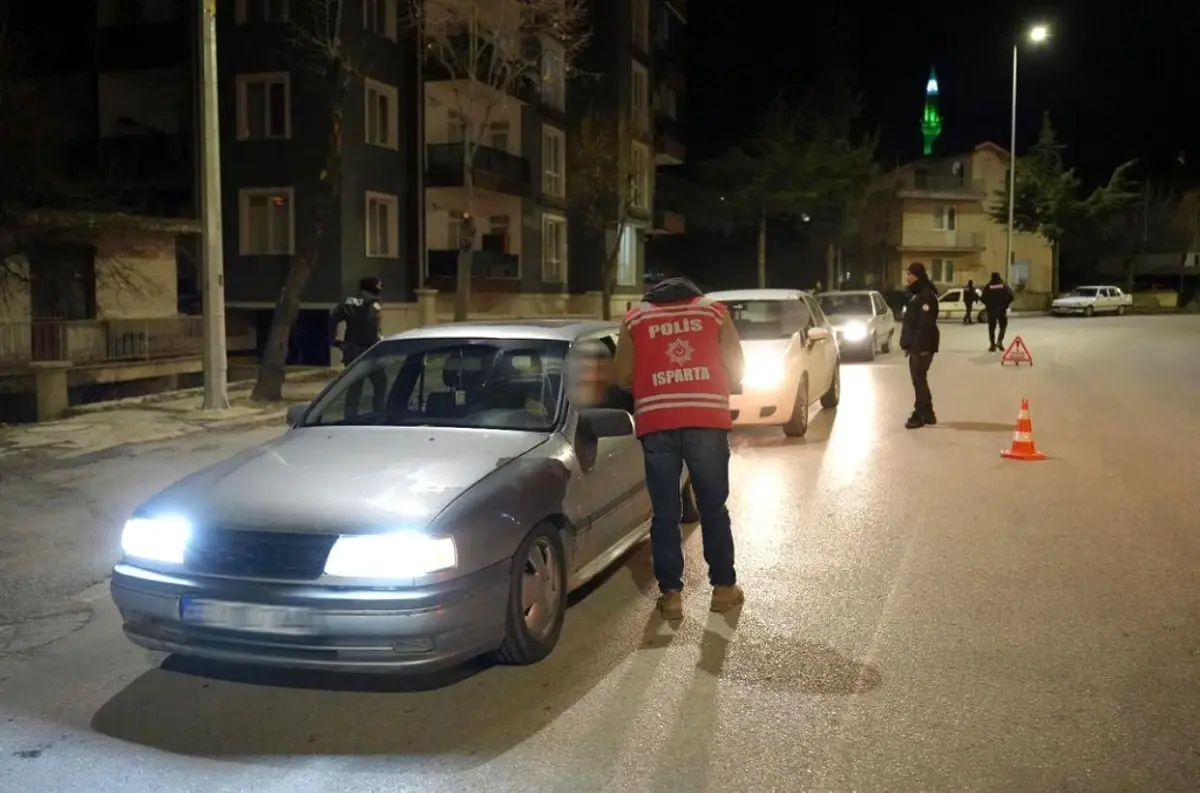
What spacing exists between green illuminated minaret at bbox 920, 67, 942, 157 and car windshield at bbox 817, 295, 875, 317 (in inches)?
2052

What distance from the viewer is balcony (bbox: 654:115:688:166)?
158ft

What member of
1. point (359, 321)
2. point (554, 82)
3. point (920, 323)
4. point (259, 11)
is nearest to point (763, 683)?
point (920, 323)

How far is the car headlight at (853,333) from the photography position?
80.9 feet

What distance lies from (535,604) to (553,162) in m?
35.8

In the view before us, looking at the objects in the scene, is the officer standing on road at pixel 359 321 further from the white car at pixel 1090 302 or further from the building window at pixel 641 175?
the white car at pixel 1090 302

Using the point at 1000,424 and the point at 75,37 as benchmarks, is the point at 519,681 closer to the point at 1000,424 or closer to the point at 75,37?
the point at 1000,424

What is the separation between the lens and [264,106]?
27.5 m

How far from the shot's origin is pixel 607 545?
6508 mm

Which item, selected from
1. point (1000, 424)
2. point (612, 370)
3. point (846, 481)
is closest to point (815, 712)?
point (612, 370)

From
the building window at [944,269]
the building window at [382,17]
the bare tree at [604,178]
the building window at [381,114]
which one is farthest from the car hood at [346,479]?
the building window at [944,269]

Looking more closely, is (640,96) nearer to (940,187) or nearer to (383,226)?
(383,226)

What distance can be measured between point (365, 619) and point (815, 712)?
75.2 inches

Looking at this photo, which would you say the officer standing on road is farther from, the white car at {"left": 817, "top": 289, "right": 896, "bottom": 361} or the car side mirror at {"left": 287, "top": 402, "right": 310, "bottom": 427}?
the white car at {"left": 817, "top": 289, "right": 896, "bottom": 361}

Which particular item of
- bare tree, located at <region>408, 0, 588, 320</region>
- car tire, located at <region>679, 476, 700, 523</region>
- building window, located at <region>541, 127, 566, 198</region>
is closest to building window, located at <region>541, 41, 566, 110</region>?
building window, located at <region>541, 127, 566, 198</region>
